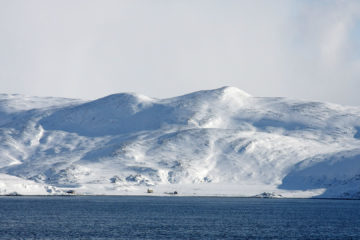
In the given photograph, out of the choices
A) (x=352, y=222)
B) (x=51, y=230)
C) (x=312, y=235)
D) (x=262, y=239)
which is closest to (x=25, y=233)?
(x=51, y=230)

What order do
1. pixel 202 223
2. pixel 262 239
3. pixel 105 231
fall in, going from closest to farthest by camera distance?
pixel 262 239 → pixel 105 231 → pixel 202 223

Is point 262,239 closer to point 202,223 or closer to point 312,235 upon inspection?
point 312,235

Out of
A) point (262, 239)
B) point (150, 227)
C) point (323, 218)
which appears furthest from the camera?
point (323, 218)

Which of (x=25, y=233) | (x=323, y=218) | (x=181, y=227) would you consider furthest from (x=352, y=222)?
(x=25, y=233)

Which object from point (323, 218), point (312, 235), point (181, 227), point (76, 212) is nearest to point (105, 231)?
point (181, 227)

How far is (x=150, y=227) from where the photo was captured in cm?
14675

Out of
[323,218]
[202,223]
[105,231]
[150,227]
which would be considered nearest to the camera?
[105,231]

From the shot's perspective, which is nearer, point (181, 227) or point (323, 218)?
point (181, 227)

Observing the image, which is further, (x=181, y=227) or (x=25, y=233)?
(x=181, y=227)

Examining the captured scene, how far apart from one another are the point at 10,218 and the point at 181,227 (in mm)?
42989

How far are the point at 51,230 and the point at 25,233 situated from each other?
338 inches

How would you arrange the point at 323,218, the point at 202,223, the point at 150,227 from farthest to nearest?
1. the point at 323,218
2. the point at 202,223
3. the point at 150,227

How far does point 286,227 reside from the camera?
152000mm

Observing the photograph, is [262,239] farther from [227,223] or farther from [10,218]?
[10,218]
